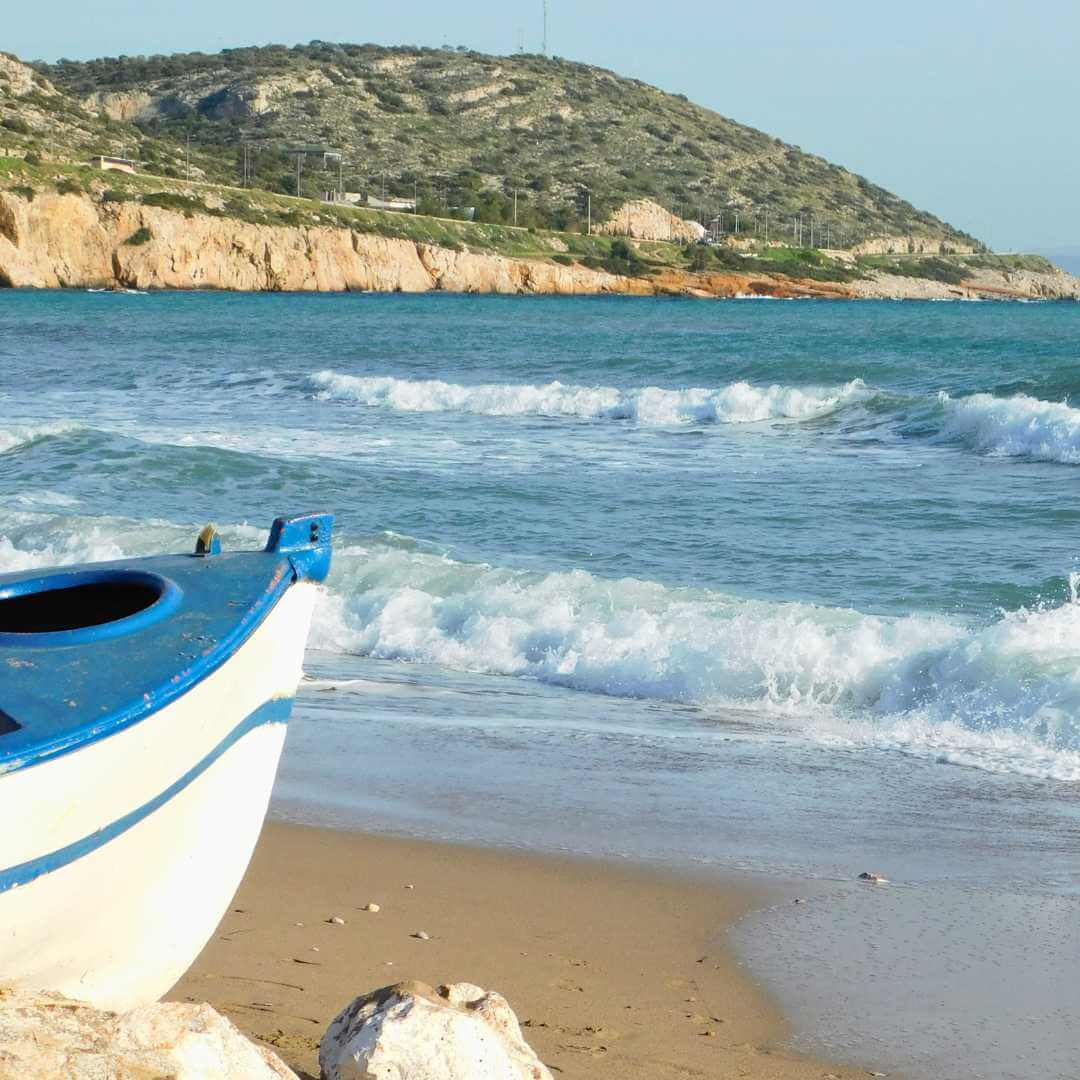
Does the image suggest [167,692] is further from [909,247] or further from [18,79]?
[909,247]

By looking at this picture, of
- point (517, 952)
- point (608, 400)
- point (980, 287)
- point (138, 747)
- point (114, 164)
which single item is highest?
point (114, 164)

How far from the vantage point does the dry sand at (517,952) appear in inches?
154

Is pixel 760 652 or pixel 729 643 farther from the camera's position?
pixel 729 643

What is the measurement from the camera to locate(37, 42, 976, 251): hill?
123m

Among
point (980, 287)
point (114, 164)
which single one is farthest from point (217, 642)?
point (980, 287)

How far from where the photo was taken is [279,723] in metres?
4.41

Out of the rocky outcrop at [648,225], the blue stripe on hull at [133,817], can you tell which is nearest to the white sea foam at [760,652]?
the blue stripe on hull at [133,817]

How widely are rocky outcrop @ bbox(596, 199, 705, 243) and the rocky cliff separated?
17.7 metres

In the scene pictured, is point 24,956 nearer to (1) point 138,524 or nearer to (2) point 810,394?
(1) point 138,524

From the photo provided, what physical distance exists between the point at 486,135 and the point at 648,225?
24.7 meters

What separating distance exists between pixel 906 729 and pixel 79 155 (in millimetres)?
94569

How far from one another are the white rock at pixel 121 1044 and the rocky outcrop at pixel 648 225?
115176mm

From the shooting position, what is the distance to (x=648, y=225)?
120 meters

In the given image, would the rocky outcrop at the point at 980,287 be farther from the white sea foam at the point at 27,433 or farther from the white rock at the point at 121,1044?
the white rock at the point at 121,1044
